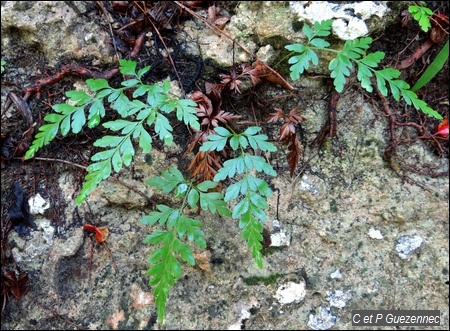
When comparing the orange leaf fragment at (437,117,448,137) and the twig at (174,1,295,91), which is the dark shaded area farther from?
the orange leaf fragment at (437,117,448,137)

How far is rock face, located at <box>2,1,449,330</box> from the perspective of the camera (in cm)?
269

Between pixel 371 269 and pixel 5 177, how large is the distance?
2566 mm

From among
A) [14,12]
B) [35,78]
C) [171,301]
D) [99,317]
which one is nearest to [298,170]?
[171,301]

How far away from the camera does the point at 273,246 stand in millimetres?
2748

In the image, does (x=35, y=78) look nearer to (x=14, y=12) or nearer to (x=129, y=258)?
(x=14, y=12)

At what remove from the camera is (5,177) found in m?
2.73

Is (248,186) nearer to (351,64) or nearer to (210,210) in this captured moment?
(210,210)

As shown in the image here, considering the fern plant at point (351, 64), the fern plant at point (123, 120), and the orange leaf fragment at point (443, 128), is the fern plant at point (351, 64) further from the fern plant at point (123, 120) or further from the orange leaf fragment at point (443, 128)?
the fern plant at point (123, 120)

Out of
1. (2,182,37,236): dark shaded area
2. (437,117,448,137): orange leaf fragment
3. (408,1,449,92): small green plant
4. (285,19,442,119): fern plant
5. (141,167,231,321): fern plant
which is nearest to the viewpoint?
(141,167,231,321): fern plant

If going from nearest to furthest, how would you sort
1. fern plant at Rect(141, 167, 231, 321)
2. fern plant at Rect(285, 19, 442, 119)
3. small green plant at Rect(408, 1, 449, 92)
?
1. fern plant at Rect(141, 167, 231, 321)
2. fern plant at Rect(285, 19, 442, 119)
3. small green plant at Rect(408, 1, 449, 92)

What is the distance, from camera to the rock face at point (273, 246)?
2691 mm

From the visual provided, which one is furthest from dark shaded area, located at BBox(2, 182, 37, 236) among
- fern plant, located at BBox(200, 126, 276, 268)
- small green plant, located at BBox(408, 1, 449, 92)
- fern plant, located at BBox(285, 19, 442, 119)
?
small green plant, located at BBox(408, 1, 449, 92)

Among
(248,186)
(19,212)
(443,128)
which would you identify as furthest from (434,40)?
(19,212)

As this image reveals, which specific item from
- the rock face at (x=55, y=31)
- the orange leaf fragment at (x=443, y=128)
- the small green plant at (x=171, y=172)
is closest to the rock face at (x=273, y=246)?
the rock face at (x=55, y=31)
